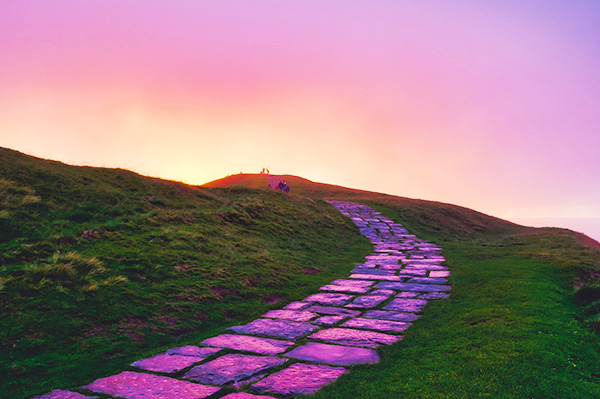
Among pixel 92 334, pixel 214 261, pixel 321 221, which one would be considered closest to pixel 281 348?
pixel 92 334

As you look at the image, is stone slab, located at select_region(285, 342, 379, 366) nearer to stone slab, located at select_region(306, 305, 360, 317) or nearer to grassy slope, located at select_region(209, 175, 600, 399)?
grassy slope, located at select_region(209, 175, 600, 399)

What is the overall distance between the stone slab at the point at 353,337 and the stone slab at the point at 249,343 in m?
0.63

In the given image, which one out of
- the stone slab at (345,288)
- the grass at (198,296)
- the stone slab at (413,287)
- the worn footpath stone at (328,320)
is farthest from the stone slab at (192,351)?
the stone slab at (413,287)

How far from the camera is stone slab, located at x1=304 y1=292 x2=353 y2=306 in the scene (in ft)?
27.0

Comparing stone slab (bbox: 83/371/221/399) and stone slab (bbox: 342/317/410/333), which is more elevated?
stone slab (bbox: 342/317/410/333)

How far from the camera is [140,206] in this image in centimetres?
1312

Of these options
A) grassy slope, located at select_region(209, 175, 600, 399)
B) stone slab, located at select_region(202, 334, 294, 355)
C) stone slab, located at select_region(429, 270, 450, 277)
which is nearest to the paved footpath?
stone slab, located at select_region(202, 334, 294, 355)

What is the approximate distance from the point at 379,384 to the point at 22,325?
15.8ft

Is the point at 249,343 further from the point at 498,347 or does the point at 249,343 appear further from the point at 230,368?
the point at 498,347

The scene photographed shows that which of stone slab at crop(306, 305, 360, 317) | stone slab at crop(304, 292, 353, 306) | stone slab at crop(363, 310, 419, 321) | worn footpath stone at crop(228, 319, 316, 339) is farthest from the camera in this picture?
stone slab at crop(304, 292, 353, 306)

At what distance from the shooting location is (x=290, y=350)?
17.6 feet

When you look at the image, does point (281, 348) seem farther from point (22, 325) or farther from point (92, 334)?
point (22, 325)

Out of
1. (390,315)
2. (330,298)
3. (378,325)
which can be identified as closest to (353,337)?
(378,325)

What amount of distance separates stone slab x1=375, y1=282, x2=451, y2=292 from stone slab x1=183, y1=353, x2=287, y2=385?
5.17 meters
